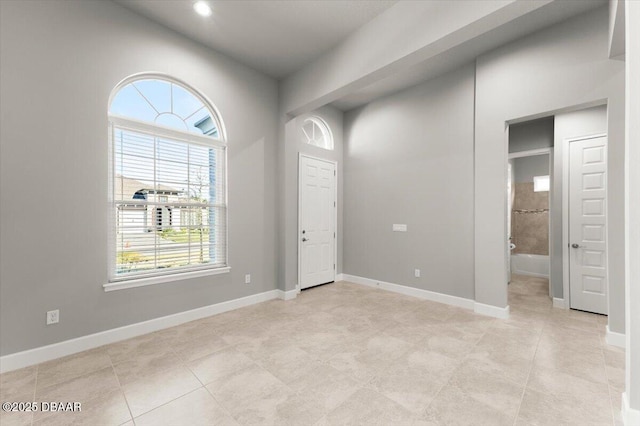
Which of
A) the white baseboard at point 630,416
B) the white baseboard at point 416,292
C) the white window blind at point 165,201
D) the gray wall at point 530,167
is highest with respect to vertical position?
the gray wall at point 530,167

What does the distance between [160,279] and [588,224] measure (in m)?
5.46

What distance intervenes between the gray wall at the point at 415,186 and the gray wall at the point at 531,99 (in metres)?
0.31

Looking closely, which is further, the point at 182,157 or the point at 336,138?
the point at 336,138

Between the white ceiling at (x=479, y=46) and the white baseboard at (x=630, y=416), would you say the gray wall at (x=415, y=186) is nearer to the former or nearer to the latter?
the white ceiling at (x=479, y=46)

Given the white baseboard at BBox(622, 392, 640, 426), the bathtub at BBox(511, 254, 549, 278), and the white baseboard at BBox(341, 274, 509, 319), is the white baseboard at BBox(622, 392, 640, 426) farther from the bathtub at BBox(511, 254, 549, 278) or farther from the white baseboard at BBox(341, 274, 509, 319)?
the bathtub at BBox(511, 254, 549, 278)

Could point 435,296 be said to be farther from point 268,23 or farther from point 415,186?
point 268,23

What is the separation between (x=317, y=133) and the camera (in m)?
5.25

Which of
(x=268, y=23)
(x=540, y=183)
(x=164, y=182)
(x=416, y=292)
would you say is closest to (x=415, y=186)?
(x=416, y=292)

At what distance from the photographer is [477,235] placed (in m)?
3.59

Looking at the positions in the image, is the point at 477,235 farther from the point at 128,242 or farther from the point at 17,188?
the point at 17,188

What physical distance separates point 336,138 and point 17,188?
175 inches

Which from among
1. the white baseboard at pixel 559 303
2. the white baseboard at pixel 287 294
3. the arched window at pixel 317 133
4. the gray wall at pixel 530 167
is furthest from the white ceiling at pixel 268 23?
the gray wall at pixel 530 167

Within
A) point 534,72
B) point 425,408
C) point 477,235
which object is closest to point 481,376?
point 425,408

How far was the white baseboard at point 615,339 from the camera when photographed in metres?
2.64
